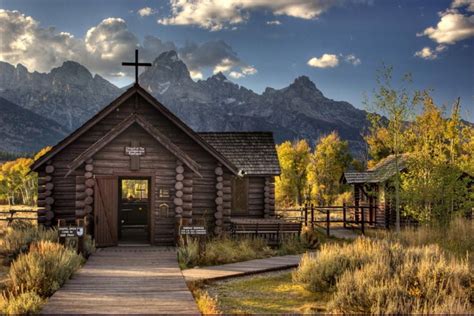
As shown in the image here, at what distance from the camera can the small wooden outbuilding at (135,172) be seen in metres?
17.6

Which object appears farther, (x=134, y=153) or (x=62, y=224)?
(x=134, y=153)

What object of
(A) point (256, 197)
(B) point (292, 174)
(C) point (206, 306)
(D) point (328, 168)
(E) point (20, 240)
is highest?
(D) point (328, 168)

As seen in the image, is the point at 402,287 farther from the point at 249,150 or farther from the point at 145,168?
the point at 249,150

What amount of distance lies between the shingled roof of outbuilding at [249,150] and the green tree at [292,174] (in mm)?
27779

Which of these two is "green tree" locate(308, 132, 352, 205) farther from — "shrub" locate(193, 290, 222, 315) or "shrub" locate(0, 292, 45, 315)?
"shrub" locate(0, 292, 45, 315)

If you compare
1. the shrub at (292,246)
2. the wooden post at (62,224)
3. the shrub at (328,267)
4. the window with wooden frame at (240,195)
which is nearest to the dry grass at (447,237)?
the shrub at (292,246)

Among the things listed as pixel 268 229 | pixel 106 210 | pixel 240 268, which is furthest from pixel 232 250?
pixel 106 210

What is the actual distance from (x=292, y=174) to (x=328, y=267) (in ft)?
148

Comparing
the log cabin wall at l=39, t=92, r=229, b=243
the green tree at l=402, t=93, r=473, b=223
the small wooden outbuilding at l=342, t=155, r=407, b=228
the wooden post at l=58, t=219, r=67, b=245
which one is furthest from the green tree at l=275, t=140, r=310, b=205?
the wooden post at l=58, t=219, r=67, b=245

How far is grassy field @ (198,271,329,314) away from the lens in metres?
9.49

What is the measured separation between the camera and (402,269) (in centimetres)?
1080

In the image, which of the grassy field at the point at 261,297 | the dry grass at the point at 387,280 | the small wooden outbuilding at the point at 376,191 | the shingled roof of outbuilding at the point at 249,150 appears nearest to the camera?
the dry grass at the point at 387,280

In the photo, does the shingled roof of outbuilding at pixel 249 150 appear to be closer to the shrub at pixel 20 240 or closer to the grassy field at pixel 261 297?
the shrub at pixel 20 240

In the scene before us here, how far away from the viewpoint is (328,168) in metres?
54.8
